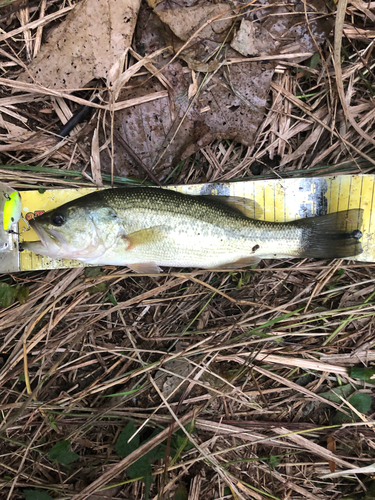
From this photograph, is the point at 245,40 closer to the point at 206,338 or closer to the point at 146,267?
the point at 146,267

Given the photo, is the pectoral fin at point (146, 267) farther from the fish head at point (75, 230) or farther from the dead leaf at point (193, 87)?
the dead leaf at point (193, 87)

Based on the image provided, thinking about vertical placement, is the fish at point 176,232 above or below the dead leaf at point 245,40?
below

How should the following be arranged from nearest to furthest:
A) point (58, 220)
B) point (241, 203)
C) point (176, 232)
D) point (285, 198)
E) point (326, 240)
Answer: point (58, 220) < point (176, 232) < point (326, 240) < point (241, 203) < point (285, 198)

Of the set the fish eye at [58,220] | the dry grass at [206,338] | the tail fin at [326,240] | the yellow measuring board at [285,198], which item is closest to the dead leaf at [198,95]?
the dry grass at [206,338]

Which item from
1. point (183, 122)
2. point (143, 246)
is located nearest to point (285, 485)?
point (143, 246)

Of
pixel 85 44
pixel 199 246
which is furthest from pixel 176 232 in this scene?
pixel 85 44

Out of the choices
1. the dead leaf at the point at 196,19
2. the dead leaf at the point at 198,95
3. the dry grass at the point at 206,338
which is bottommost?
the dry grass at the point at 206,338

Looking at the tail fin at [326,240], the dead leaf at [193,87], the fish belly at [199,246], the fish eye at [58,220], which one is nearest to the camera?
the fish eye at [58,220]
